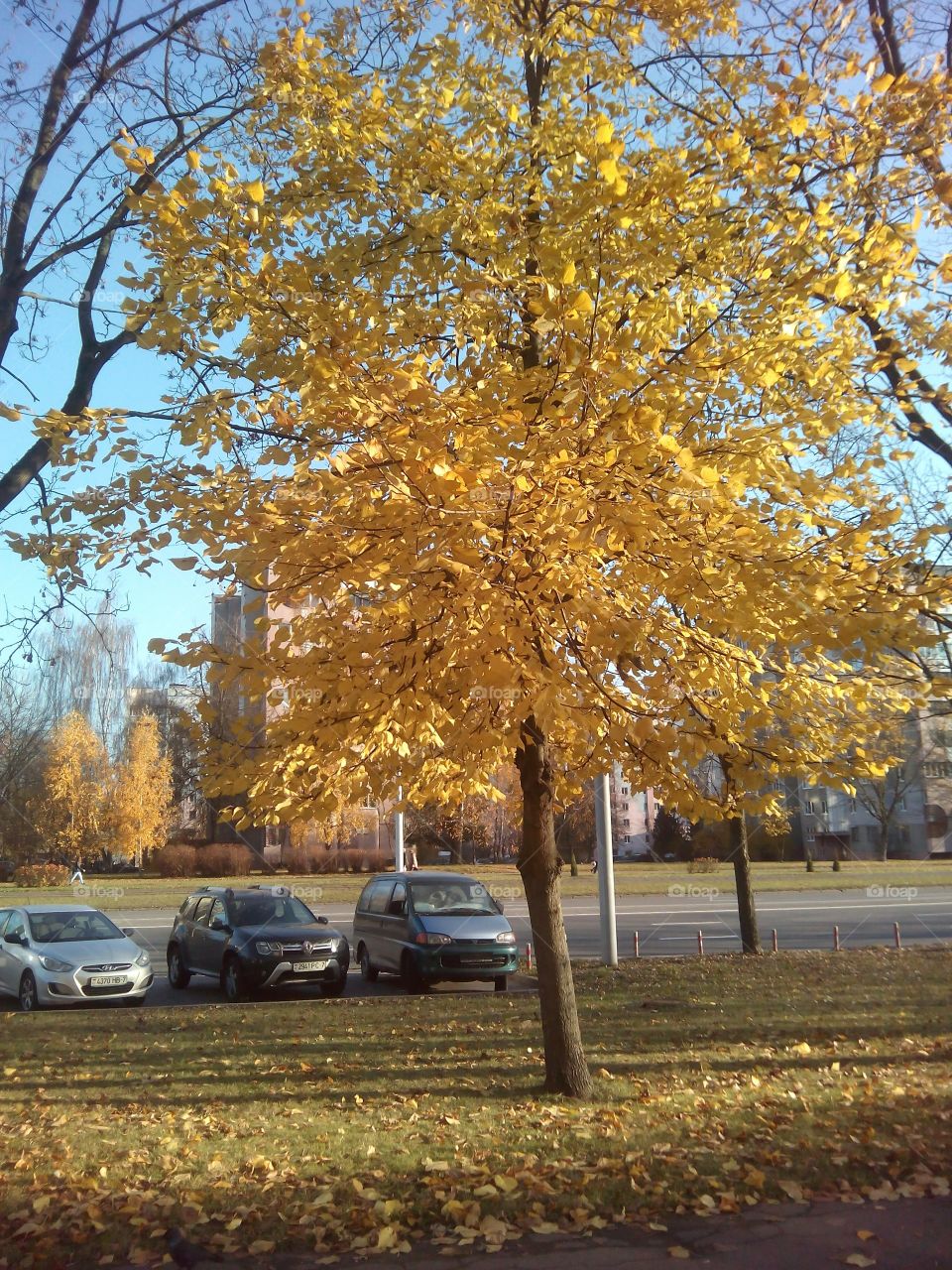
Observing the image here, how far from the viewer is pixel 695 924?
2370cm

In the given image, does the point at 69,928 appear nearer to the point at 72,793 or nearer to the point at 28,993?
the point at 28,993

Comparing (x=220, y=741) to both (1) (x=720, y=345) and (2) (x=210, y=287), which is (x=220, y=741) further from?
(1) (x=720, y=345)

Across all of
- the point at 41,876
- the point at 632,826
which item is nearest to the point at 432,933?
the point at 41,876

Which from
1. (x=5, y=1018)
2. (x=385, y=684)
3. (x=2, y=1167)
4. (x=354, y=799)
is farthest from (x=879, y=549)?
(x=5, y=1018)

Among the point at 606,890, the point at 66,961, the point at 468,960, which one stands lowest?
the point at 468,960

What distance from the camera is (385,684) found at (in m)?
5.61

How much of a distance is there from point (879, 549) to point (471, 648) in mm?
2336

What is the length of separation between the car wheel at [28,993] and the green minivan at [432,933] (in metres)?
4.86

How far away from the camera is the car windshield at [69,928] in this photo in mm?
14320

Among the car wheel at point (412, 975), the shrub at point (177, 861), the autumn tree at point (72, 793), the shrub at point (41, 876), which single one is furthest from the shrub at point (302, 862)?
the car wheel at point (412, 975)

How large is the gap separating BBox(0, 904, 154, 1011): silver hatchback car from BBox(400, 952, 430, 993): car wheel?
356cm

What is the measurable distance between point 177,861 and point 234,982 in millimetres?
31042

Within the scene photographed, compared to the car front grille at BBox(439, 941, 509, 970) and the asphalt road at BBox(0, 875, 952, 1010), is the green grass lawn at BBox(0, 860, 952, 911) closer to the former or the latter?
the asphalt road at BBox(0, 875, 952, 1010)

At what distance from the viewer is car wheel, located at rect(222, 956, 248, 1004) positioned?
45.2ft
